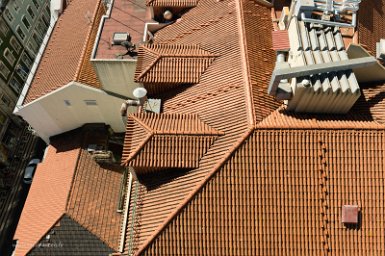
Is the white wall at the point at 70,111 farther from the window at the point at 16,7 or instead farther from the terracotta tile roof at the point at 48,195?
the window at the point at 16,7

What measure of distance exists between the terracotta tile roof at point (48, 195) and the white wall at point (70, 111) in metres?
1.79

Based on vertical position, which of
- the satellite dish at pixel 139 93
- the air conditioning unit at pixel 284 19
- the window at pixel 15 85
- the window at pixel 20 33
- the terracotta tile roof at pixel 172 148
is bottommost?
the terracotta tile roof at pixel 172 148

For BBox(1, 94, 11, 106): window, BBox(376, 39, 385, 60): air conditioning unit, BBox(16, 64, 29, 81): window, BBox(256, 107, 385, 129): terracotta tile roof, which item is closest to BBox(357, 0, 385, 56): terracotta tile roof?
BBox(376, 39, 385, 60): air conditioning unit

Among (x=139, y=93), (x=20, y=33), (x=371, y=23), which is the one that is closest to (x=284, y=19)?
(x=371, y=23)

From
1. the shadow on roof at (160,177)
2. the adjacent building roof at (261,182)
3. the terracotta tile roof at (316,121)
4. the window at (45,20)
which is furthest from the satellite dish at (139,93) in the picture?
the window at (45,20)

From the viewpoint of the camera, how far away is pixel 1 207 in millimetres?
40438

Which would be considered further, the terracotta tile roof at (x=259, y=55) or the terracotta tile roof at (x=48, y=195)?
the terracotta tile roof at (x=48, y=195)

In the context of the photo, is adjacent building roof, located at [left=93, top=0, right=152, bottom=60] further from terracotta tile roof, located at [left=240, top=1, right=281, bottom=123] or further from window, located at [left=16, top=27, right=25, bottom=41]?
window, located at [left=16, top=27, right=25, bottom=41]

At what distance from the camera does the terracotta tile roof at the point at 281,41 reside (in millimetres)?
23812

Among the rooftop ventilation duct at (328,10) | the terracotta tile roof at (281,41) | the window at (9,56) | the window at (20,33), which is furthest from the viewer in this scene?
the window at (20,33)

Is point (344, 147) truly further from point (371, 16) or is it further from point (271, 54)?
point (371, 16)

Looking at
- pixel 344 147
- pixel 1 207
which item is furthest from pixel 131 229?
pixel 1 207

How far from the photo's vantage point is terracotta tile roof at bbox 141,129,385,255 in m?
19.7

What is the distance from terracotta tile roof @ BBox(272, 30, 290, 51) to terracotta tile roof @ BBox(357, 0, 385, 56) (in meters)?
5.05
